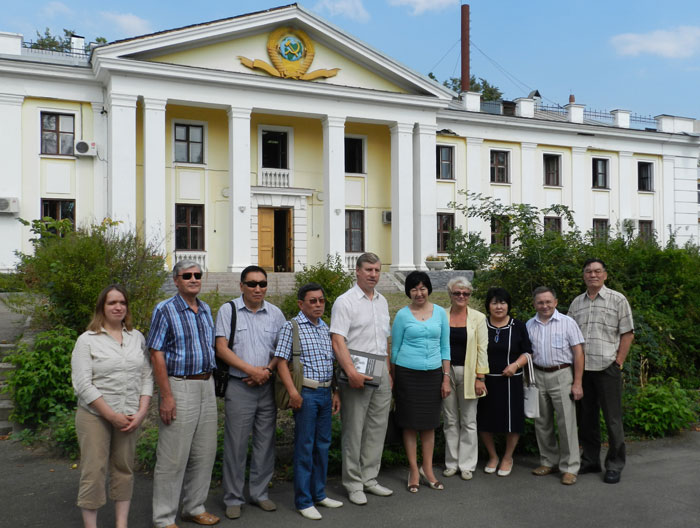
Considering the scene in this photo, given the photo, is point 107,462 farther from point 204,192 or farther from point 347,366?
point 204,192

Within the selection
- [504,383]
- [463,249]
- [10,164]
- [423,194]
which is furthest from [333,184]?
[504,383]

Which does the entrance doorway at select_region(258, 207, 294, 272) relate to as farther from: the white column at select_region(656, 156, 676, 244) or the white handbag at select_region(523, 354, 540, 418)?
the white column at select_region(656, 156, 676, 244)

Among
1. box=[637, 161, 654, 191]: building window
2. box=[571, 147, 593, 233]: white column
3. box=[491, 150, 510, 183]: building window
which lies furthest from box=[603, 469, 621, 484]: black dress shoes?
box=[637, 161, 654, 191]: building window

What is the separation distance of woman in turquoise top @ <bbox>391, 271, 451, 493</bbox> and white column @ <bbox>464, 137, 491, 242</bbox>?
76.0 ft

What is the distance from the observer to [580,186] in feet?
103

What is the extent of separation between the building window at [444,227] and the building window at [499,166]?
3042 mm

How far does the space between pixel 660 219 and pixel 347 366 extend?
105ft

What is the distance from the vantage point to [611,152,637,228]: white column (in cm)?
3241

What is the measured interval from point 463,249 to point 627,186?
1253 centimetres

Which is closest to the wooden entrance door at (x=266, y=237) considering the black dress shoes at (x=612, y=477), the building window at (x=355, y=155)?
the building window at (x=355, y=155)

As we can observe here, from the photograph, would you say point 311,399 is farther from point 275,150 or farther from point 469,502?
point 275,150

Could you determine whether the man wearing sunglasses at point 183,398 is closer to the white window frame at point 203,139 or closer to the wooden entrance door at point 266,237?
the white window frame at point 203,139

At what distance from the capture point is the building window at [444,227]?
2844 cm

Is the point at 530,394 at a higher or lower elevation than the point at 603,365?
lower
